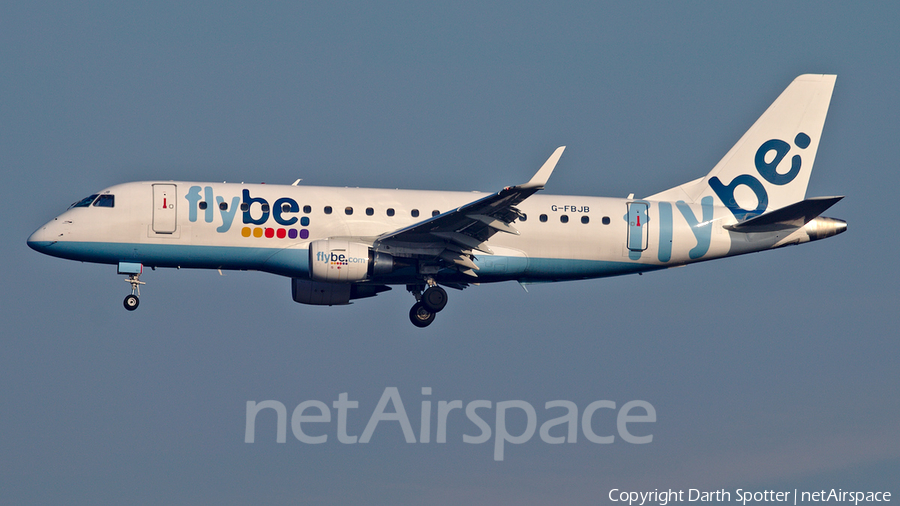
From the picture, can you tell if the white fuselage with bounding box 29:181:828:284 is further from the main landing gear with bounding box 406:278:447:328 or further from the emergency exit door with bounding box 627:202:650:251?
the main landing gear with bounding box 406:278:447:328

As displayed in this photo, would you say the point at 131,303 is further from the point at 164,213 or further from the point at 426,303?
the point at 426,303

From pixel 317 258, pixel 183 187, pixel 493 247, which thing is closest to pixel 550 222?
pixel 493 247

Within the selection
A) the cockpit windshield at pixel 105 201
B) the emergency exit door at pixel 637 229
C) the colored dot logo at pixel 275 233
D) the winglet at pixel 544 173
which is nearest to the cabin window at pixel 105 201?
the cockpit windshield at pixel 105 201

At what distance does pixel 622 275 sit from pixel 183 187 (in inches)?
649

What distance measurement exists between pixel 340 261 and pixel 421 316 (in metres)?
4.67

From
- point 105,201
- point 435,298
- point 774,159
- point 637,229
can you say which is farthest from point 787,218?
point 105,201

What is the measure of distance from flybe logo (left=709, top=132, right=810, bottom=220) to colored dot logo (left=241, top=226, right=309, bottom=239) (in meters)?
16.2

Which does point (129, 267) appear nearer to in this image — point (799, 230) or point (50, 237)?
point (50, 237)

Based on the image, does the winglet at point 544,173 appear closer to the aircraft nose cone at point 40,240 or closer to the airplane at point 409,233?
the airplane at point 409,233

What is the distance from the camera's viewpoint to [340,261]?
40.6 meters

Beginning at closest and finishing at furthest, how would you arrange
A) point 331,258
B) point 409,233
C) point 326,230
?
point 331,258 < point 409,233 < point 326,230

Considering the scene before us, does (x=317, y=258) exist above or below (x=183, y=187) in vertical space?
below

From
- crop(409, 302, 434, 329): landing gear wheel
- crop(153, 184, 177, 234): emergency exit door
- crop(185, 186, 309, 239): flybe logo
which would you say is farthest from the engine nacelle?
crop(153, 184, 177, 234): emergency exit door

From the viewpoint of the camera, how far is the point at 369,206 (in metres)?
42.5
